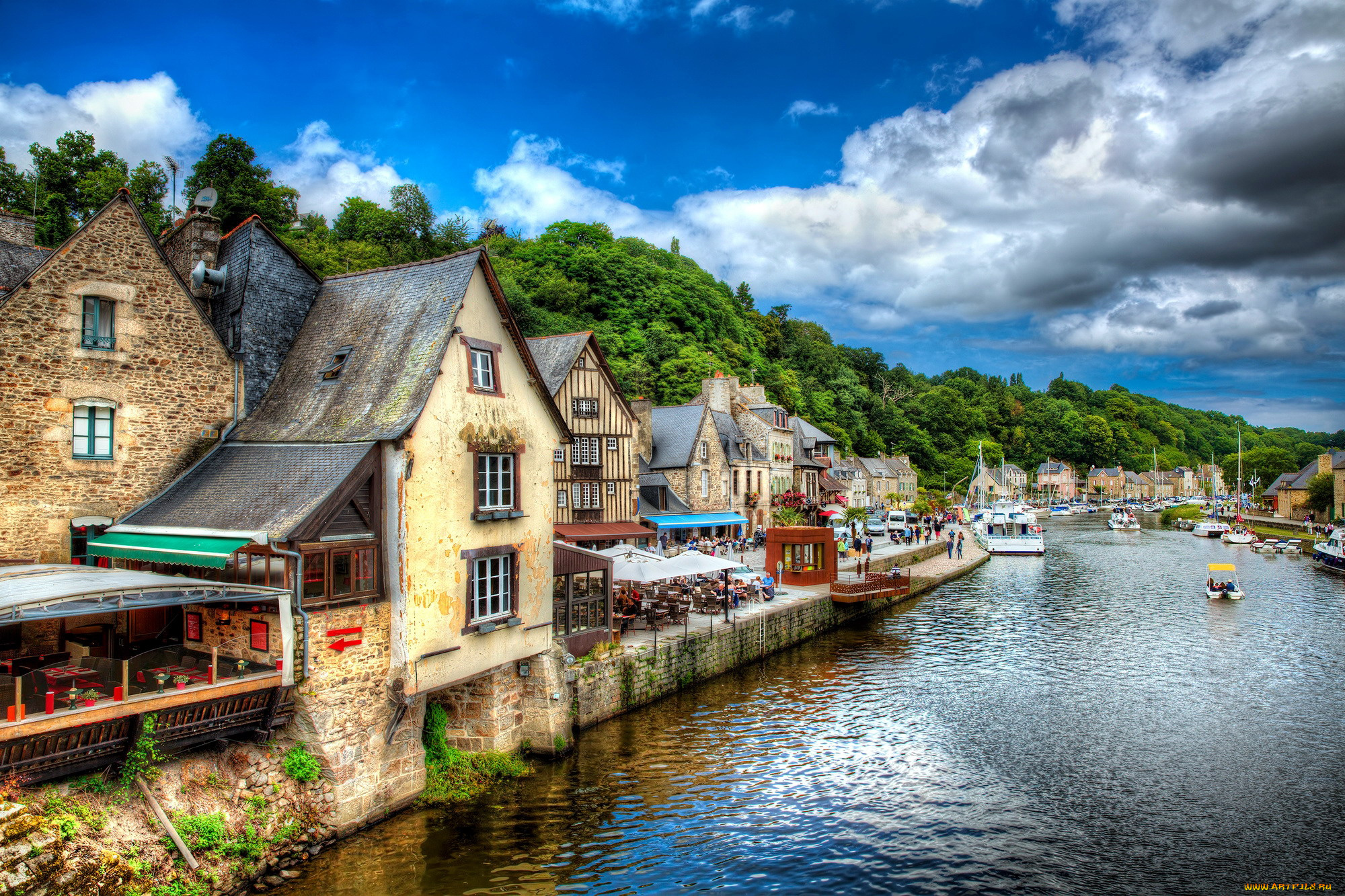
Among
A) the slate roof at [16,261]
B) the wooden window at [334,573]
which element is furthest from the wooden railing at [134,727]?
the slate roof at [16,261]

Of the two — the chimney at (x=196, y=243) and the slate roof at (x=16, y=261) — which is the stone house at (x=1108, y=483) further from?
the slate roof at (x=16, y=261)

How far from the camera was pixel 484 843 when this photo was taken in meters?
12.4

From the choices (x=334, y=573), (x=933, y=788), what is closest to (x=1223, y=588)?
(x=933, y=788)

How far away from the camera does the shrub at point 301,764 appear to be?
1141 centimetres

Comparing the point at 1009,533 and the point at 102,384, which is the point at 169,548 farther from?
the point at 1009,533

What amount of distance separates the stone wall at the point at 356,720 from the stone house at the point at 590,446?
1535cm

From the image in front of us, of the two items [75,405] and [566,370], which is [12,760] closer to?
[75,405]

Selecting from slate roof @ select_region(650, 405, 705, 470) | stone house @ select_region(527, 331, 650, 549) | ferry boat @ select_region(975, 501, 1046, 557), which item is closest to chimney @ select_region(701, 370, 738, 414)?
slate roof @ select_region(650, 405, 705, 470)

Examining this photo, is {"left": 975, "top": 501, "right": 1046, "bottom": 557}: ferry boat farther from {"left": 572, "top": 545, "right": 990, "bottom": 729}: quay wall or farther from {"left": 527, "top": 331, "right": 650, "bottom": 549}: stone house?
{"left": 527, "top": 331, "right": 650, "bottom": 549}: stone house

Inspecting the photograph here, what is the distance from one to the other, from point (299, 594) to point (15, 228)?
10.9m

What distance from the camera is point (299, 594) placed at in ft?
37.0

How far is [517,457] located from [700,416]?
26.8 m

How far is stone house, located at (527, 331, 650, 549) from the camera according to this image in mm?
29031

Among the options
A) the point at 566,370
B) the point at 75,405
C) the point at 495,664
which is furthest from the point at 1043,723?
the point at 75,405
